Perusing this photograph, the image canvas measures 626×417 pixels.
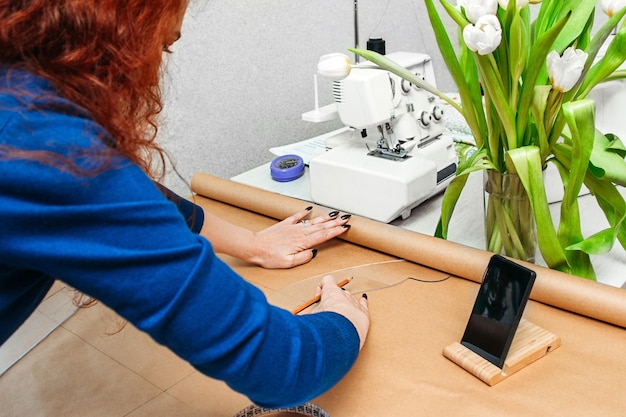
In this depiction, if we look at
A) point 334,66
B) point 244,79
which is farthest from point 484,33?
point 244,79

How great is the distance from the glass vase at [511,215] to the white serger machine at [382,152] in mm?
199

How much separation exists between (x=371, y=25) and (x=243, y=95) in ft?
2.26

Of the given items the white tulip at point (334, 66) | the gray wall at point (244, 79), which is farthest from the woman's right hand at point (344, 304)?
the gray wall at point (244, 79)

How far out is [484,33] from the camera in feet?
2.64

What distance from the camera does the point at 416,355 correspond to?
0.82 metres

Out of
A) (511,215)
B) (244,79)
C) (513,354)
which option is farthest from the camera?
(244,79)

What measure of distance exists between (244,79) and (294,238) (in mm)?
788

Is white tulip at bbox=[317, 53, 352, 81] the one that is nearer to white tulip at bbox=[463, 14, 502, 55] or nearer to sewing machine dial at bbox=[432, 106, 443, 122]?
white tulip at bbox=[463, 14, 502, 55]

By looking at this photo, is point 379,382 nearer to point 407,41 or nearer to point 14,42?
point 14,42

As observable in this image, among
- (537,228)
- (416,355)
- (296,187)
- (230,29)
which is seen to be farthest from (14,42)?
(230,29)

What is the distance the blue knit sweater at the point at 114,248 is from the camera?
512 millimetres

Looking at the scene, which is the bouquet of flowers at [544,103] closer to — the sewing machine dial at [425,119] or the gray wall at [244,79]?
the sewing machine dial at [425,119]

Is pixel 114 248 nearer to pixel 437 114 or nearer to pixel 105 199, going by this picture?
pixel 105 199

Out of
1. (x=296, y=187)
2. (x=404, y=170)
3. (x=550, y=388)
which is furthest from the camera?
(x=296, y=187)
